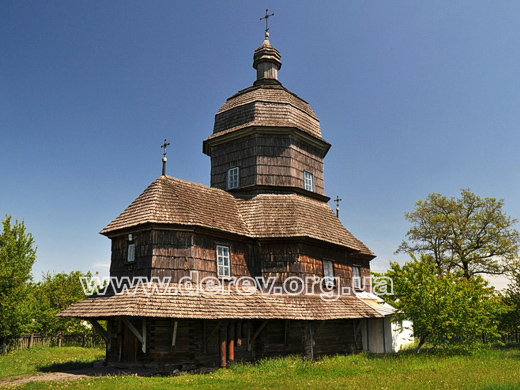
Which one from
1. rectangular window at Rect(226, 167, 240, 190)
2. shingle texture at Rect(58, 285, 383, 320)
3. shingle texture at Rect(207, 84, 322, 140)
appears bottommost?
shingle texture at Rect(58, 285, 383, 320)

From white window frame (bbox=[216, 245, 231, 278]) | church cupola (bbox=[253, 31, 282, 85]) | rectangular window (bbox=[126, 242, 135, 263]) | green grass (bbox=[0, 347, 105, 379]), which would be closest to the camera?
green grass (bbox=[0, 347, 105, 379])

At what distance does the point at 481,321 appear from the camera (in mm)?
18578

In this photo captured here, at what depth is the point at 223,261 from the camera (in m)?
17.1

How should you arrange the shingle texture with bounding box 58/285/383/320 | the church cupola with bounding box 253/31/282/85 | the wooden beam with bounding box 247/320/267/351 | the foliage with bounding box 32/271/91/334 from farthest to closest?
the foliage with bounding box 32/271/91/334 < the church cupola with bounding box 253/31/282/85 < the wooden beam with bounding box 247/320/267/351 < the shingle texture with bounding box 58/285/383/320

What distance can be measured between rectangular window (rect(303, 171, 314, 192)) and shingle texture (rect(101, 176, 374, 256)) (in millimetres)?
782

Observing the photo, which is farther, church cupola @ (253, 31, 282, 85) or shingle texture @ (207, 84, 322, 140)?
church cupola @ (253, 31, 282, 85)

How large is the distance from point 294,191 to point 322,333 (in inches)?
260

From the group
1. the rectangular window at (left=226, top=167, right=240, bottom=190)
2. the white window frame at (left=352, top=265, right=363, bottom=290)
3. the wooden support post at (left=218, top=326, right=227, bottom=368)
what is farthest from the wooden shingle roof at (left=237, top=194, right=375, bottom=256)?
the white window frame at (left=352, top=265, right=363, bottom=290)

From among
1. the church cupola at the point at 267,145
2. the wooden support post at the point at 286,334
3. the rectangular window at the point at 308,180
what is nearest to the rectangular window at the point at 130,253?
the church cupola at the point at 267,145

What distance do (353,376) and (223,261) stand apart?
649 centimetres

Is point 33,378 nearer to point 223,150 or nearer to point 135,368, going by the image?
point 135,368

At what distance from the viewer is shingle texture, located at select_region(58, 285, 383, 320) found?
542 inches

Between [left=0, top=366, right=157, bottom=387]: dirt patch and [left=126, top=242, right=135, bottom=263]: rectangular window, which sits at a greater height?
[left=126, top=242, right=135, bottom=263]: rectangular window

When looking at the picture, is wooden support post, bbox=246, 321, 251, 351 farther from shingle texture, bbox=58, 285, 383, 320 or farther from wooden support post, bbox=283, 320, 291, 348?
wooden support post, bbox=283, 320, 291, 348
